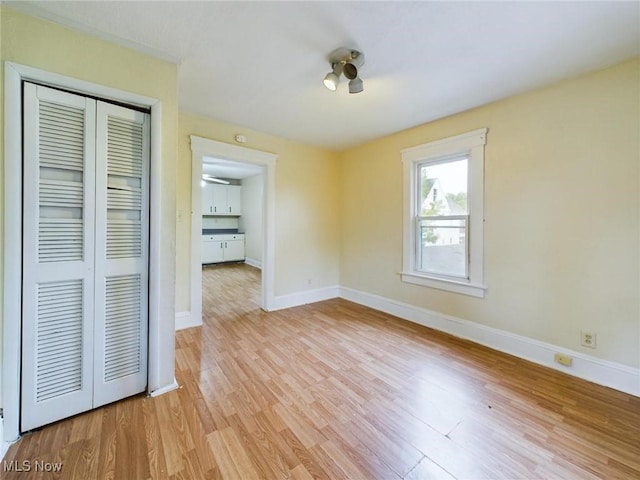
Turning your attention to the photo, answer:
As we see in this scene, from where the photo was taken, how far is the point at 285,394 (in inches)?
73.8

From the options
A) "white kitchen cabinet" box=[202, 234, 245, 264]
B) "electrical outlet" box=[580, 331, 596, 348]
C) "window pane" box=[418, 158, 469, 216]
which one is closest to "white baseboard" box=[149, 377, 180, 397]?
"window pane" box=[418, 158, 469, 216]

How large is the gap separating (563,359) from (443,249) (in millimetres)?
1389

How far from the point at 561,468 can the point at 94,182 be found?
306 cm

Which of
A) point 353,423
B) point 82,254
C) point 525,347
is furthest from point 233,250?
point 525,347

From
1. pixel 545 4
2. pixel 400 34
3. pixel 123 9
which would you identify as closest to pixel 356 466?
pixel 400 34

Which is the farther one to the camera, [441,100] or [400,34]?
[441,100]

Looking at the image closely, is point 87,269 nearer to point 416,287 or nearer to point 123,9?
point 123,9

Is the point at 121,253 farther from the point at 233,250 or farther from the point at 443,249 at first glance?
the point at 233,250

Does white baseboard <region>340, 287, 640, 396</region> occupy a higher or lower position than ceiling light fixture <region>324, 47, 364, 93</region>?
lower

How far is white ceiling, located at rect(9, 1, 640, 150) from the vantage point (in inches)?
57.8

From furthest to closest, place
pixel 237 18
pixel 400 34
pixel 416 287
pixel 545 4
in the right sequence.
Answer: pixel 416 287 < pixel 400 34 < pixel 237 18 < pixel 545 4

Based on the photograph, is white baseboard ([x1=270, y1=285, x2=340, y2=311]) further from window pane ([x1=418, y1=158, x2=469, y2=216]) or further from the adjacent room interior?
window pane ([x1=418, y1=158, x2=469, y2=216])

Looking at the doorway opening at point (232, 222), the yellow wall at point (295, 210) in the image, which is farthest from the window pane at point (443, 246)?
the doorway opening at point (232, 222)

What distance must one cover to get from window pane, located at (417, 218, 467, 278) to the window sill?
0.11 meters
